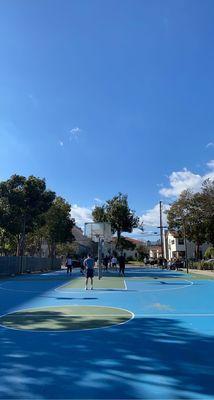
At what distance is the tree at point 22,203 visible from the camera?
42.4 metres

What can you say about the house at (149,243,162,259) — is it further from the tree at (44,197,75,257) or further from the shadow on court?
the shadow on court

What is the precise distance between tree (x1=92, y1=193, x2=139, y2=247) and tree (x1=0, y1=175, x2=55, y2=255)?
23.0 m

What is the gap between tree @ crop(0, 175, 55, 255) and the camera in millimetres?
42438

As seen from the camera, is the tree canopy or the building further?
the building

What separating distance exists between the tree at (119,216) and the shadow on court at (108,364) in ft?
194

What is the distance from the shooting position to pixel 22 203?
4322 centimetres

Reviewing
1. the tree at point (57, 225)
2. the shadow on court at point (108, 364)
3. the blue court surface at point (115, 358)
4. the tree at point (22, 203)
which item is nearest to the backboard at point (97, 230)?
the tree at point (22, 203)

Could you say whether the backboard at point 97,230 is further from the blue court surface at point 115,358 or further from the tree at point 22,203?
the blue court surface at point 115,358

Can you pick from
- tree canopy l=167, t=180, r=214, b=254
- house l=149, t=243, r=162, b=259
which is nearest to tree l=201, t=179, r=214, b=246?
tree canopy l=167, t=180, r=214, b=254

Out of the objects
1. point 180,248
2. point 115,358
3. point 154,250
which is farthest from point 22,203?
point 154,250

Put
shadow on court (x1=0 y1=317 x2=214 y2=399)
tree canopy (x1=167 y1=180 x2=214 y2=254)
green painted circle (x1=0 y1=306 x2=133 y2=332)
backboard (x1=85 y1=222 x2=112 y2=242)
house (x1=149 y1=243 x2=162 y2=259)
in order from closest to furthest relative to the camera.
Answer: shadow on court (x1=0 y1=317 x2=214 y2=399)
green painted circle (x1=0 y1=306 x2=133 y2=332)
backboard (x1=85 y1=222 x2=112 y2=242)
tree canopy (x1=167 y1=180 x2=214 y2=254)
house (x1=149 y1=243 x2=162 y2=259)

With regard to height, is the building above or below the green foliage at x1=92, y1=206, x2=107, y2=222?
below

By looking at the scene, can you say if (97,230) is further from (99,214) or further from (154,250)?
(154,250)

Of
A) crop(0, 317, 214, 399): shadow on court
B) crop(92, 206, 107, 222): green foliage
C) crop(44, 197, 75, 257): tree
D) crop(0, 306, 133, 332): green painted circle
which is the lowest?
crop(0, 317, 214, 399): shadow on court
